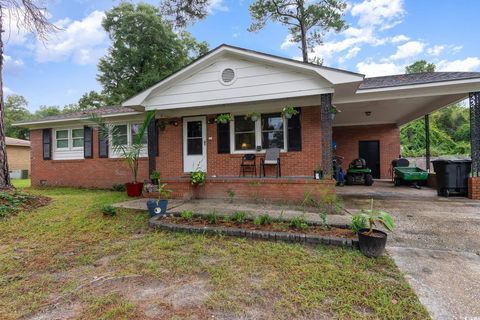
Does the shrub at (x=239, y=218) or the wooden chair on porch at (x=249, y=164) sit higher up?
the wooden chair on porch at (x=249, y=164)

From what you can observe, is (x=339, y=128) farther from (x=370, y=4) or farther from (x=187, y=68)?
(x=187, y=68)

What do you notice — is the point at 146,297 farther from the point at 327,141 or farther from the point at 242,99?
the point at 242,99

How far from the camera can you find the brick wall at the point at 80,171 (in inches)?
391

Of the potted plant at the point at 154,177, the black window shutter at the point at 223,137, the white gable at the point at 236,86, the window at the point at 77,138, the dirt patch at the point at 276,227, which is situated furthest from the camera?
the window at the point at 77,138

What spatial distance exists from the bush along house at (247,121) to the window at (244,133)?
0.03 meters

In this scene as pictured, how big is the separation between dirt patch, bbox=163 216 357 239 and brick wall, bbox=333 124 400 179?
9756 mm

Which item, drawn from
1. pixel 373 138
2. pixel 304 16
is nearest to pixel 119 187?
pixel 373 138

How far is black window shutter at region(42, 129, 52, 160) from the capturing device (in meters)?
11.2

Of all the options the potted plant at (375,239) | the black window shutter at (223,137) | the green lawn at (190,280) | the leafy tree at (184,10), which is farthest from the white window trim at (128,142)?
the potted plant at (375,239)

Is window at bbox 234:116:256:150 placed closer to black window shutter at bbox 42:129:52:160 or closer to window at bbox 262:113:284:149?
window at bbox 262:113:284:149

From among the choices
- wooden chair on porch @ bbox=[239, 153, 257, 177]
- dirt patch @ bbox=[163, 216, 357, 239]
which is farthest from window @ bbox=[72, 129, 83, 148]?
dirt patch @ bbox=[163, 216, 357, 239]

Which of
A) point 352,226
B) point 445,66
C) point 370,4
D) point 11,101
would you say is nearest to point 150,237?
point 352,226

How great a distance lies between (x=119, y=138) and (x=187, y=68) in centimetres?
495

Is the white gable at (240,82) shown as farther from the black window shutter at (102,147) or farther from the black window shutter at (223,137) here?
the black window shutter at (102,147)
